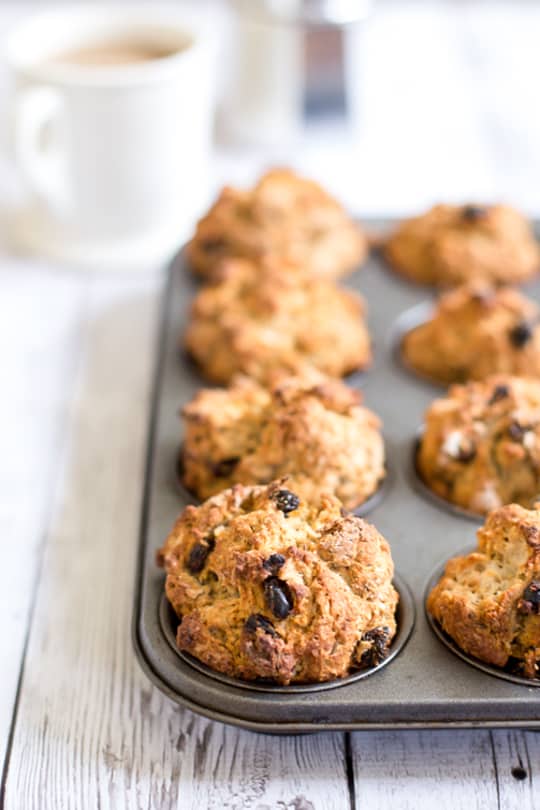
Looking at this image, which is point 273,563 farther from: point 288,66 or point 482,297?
point 288,66

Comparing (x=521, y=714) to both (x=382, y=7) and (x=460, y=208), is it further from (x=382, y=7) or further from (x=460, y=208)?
(x=382, y=7)

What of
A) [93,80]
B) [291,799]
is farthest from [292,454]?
[93,80]

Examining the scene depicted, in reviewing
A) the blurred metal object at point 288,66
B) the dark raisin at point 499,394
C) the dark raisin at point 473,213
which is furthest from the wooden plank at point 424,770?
the blurred metal object at point 288,66

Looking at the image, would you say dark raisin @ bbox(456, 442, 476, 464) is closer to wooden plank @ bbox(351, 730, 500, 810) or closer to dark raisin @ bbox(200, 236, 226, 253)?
wooden plank @ bbox(351, 730, 500, 810)

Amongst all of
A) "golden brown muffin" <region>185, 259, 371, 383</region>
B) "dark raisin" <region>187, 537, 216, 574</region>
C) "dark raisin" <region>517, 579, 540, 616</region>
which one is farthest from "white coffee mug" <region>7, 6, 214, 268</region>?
"dark raisin" <region>517, 579, 540, 616</region>

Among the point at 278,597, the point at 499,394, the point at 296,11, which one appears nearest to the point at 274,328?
the point at 499,394

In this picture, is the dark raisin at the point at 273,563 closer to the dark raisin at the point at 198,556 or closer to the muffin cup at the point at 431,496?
the dark raisin at the point at 198,556
